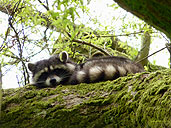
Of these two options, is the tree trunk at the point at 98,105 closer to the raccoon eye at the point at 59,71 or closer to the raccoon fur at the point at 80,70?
the raccoon fur at the point at 80,70

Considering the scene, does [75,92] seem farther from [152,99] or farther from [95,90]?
[152,99]

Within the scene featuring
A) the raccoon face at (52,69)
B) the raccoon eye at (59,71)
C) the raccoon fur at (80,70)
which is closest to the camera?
the raccoon fur at (80,70)

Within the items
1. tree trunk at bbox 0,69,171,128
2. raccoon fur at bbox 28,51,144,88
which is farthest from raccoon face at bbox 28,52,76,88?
tree trunk at bbox 0,69,171,128

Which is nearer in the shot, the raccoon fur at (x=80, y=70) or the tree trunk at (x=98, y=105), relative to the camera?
the tree trunk at (x=98, y=105)

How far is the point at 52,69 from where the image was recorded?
491cm

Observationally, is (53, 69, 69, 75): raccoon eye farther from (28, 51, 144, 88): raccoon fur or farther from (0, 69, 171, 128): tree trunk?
(0, 69, 171, 128): tree trunk

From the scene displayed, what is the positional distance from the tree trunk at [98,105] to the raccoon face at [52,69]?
1.55 m

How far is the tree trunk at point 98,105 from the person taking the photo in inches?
79.8

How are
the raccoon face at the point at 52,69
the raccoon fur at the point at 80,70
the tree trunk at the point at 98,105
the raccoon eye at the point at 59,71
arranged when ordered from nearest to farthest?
the tree trunk at the point at 98,105, the raccoon fur at the point at 80,70, the raccoon face at the point at 52,69, the raccoon eye at the point at 59,71

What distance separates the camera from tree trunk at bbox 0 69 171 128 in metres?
2.03

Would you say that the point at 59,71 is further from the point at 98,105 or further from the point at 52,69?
the point at 98,105

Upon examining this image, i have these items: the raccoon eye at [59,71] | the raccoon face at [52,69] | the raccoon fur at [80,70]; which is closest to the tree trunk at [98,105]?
the raccoon fur at [80,70]

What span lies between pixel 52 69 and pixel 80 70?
1089 millimetres

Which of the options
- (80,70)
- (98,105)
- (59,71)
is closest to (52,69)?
(59,71)
